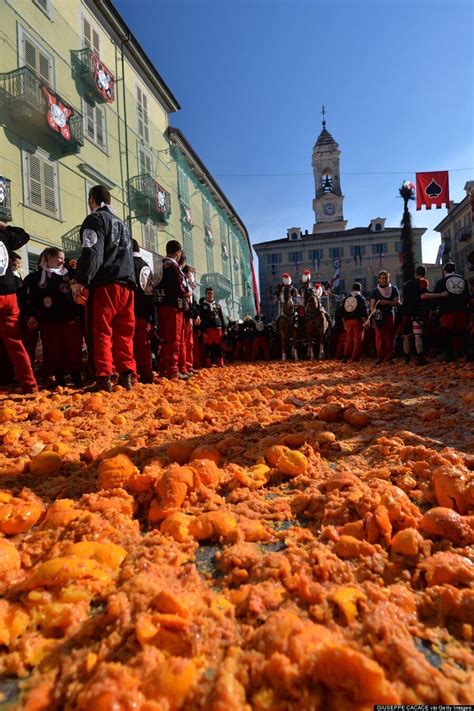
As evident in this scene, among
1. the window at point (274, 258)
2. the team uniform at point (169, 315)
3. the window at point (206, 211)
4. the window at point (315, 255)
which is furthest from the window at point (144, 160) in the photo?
the window at point (315, 255)

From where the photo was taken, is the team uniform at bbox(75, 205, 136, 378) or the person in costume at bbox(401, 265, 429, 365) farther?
the person in costume at bbox(401, 265, 429, 365)

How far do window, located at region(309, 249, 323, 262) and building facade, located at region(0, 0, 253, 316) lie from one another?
115ft

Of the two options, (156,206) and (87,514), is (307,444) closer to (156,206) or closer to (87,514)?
(87,514)

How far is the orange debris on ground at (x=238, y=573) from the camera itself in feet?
2.51

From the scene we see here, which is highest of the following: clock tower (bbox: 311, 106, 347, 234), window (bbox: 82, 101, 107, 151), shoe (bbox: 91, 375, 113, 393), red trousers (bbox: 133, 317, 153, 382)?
clock tower (bbox: 311, 106, 347, 234)

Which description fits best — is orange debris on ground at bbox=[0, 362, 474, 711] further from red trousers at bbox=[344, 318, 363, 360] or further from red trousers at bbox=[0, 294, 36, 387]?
red trousers at bbox=[344, 318, 363, 360]

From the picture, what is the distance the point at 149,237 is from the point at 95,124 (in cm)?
519

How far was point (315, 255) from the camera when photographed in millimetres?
55094

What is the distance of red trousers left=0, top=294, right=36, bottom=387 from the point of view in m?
3.81

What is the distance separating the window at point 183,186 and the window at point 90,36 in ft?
26.9

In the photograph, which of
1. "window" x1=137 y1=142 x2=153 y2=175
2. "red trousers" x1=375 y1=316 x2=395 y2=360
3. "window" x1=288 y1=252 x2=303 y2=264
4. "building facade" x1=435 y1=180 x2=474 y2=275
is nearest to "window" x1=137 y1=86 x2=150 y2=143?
"window" x1=137 y1=142 x2=153 y2=175

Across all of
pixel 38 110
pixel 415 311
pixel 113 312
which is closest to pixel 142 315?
pixel 113 312

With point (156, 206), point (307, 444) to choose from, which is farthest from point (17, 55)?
point (307, 444)

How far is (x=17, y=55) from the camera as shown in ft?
39.4
